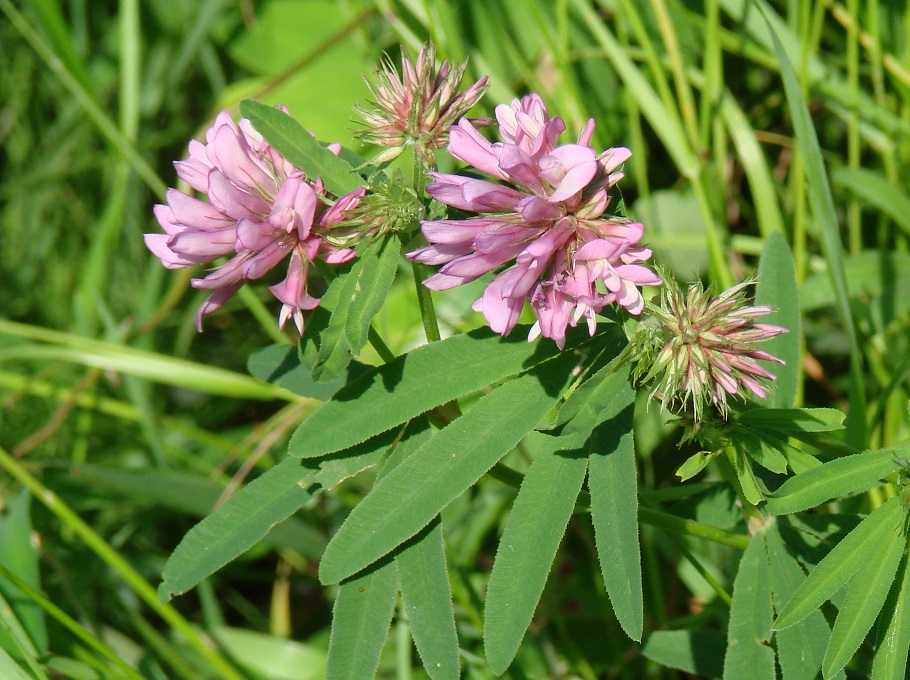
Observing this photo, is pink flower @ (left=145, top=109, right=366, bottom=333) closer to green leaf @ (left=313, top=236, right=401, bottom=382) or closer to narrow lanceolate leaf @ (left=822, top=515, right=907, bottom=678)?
green leaf @ (left=313, top=236, right=401, bottom=382)

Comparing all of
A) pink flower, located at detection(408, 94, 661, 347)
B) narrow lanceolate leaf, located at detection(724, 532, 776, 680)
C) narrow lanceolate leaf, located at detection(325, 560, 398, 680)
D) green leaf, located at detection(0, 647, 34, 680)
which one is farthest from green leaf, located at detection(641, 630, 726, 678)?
green leaf, located at detection(0, 647, 34, 680)

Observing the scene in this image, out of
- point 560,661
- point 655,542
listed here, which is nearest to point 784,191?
point 655,542

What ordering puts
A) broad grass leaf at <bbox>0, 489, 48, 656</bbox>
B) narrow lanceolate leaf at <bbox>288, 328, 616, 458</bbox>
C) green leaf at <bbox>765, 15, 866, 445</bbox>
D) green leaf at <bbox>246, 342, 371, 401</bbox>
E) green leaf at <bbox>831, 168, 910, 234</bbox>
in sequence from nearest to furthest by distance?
narrow lanceolate leaf at <bbox>288, 328, 616, 458</bbox>
green leaf at <bbox>246, 342, 371, 401</bbox>
green leaf at <bbox>765, 15, 866, 445</bbox>
broad grass leaf at <bbox>0, 489, 48, 656</bbox>
green leaf at <bbox>831, 168, 910, 234</bbox>

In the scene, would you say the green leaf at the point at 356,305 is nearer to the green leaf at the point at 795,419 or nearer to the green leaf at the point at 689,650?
the green leaf at the point at 795,419

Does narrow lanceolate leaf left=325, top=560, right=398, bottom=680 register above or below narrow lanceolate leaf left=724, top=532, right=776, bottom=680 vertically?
above

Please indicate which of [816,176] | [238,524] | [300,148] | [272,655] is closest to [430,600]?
[238,524]

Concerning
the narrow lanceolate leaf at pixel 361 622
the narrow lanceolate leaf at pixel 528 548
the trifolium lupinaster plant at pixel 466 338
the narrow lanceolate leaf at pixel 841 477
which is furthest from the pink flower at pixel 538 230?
the narrow lanceolate leaf at pixel 361 622

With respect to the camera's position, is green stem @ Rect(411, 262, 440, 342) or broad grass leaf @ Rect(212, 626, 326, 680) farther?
broad grass leaf @ Rect(212, 626, 326, 680)

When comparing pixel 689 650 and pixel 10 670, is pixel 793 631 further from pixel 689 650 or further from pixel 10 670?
pixel 10 670
